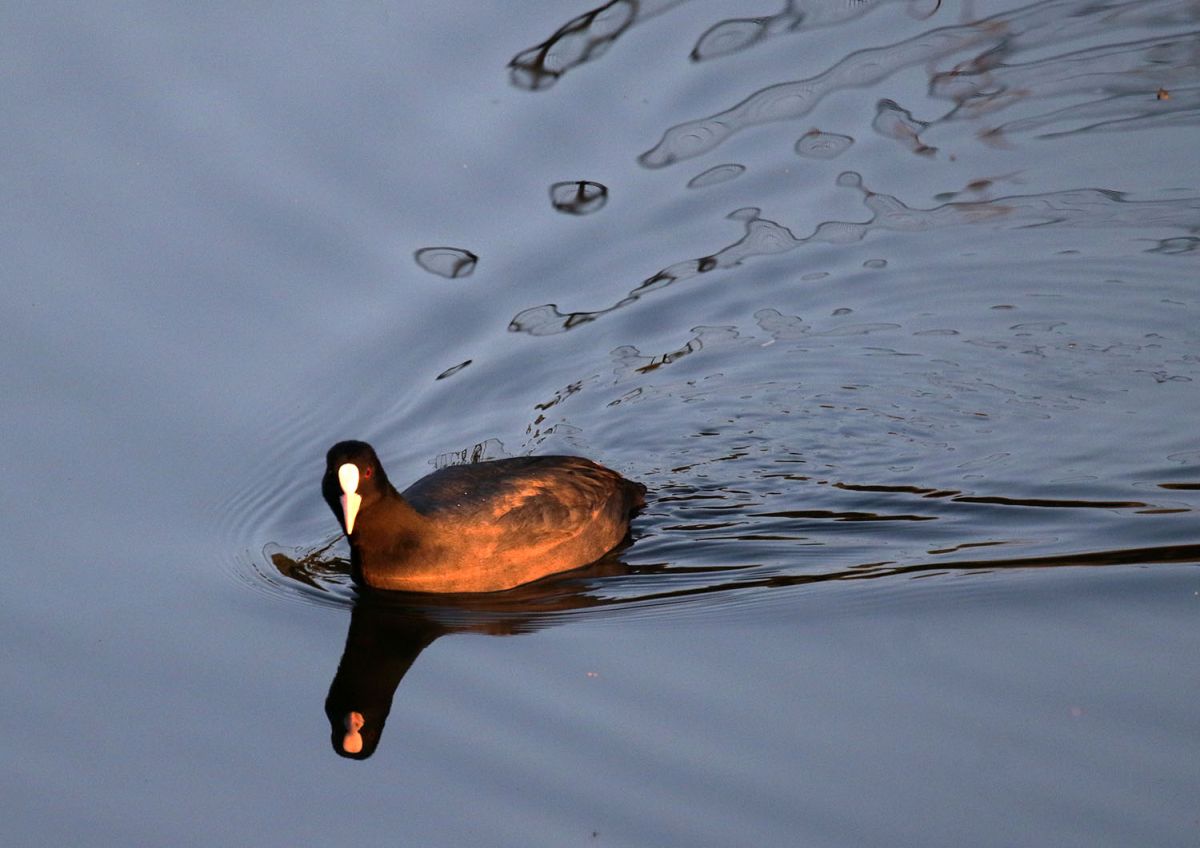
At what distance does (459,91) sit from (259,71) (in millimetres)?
1176

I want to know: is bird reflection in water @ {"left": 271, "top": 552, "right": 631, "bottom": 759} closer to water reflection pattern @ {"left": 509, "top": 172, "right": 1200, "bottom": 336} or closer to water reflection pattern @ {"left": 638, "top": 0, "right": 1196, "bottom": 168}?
water reflection pattern @ {"left": 509, "top": 172, "right": 1200, "bottom": 336}

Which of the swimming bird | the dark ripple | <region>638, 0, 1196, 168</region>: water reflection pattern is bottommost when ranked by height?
the swimming bird

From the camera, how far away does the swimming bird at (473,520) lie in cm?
726

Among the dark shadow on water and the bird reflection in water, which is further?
the dark shadow on water

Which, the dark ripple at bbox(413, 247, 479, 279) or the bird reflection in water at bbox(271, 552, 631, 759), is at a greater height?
the dark ripple at bbox(413, 247, 479, 279)

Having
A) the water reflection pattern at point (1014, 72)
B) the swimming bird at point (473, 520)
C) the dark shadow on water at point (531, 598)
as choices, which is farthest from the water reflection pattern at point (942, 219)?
the dark shadow on water at point (531, 598)

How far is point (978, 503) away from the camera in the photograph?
7738mm

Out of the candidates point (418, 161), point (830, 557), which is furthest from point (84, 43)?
point (830, 557)

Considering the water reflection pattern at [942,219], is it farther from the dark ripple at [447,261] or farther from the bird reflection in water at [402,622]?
the bird reflection in water at [402,622]

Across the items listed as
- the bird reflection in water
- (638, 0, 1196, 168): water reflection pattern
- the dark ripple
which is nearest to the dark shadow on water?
the bird reflection in water

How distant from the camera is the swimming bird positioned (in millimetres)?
7258

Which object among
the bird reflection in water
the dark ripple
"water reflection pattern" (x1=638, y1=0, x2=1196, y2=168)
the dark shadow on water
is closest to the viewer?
the bird reflection in water

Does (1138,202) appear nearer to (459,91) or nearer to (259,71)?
(459,91)

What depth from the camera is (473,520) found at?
747cm
